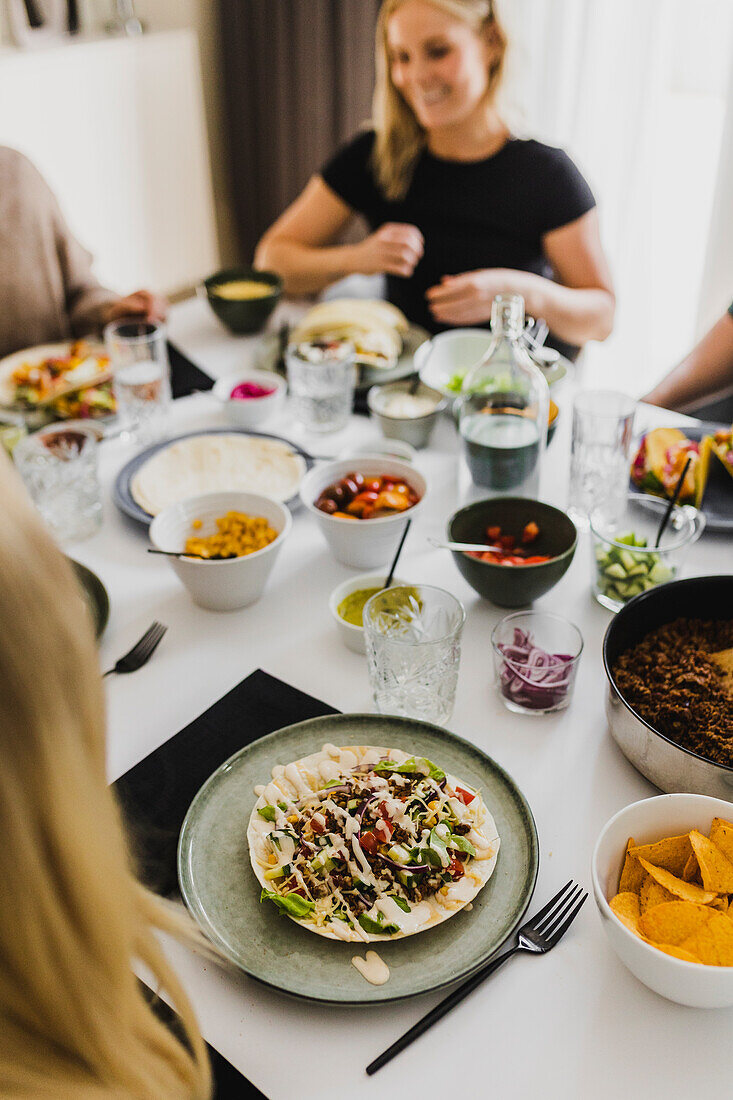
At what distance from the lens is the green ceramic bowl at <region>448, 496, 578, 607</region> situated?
1.17m

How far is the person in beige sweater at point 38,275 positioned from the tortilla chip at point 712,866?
1.63 metres

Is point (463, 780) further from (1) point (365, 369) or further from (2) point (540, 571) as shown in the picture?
(1) point (365, 369)

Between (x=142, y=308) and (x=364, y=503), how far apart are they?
0.94 meters

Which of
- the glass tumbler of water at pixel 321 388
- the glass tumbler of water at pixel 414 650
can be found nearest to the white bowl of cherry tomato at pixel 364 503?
the glass tumbler of water at pixel 414 650

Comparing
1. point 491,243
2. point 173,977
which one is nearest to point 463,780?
point 173,977

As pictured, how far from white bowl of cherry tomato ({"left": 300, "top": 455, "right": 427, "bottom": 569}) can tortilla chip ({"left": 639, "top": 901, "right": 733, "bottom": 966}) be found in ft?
2.12

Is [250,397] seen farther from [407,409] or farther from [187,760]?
[187,760]

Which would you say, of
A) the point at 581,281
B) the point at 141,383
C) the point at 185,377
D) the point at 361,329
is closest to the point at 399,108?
the point at 581,281

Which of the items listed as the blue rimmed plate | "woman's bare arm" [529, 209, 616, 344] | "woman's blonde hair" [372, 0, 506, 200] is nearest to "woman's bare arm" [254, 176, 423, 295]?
"woman's blonde hair" [372, 0, 506, 200]

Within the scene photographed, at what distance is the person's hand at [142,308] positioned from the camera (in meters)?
1.97

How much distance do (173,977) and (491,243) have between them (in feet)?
6.80

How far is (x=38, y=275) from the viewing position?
6.93 feet

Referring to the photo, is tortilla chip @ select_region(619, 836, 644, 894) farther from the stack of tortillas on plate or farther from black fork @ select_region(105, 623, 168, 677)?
the stack of tortillas on plate

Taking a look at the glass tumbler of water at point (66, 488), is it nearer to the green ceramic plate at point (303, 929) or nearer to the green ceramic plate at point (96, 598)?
the green ceramic plate at point (96, 598)
